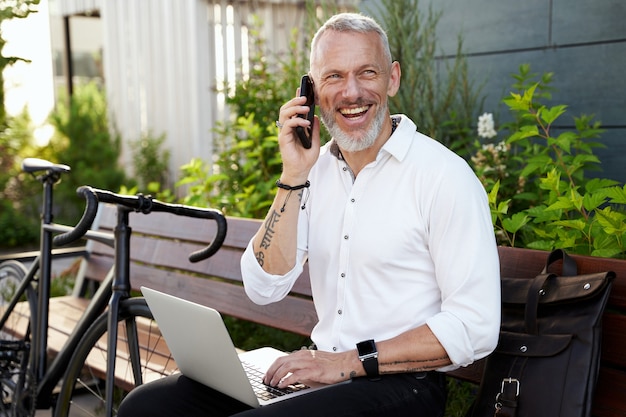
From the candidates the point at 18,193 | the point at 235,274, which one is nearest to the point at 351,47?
the point at 235,274

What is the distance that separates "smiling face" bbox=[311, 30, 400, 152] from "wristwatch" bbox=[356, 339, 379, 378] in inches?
23.5

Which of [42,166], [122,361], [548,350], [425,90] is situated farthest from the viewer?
[425,90]

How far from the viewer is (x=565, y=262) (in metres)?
2.22

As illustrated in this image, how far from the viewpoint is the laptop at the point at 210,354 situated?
2082 mm

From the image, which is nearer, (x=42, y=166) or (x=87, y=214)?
(x=87, y=214)

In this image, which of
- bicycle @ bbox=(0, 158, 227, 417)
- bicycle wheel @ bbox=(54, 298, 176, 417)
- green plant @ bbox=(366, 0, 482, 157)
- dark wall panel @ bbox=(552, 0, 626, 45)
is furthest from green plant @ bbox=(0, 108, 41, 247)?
dark wall panel @ bbox=(552, 0, 626, 45)

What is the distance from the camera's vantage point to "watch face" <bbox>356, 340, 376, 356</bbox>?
2160 millimetres

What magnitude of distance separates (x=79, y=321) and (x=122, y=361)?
332 mm

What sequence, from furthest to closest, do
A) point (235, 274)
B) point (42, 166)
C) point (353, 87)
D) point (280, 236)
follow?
point (235, 274) < point (42, 166) < point (280, 236) < point (353, 87)

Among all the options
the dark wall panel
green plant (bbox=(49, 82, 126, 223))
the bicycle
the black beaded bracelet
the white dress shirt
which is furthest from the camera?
green plant (bbox=(49, 82, 126, 223))

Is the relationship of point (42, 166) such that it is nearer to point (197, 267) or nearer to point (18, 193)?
point (197, 267)

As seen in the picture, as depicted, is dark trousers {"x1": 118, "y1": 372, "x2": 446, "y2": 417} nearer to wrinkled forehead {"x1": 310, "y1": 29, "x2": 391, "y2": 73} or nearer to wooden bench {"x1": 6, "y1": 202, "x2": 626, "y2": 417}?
wooden bench {"x1": 6, "y1": 202, "x2": 626, "y2": 417}

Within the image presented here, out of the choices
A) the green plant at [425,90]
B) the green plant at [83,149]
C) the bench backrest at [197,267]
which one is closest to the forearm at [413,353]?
the bench backrest at [197,267]

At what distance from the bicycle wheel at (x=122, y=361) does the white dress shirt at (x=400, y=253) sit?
48cm
